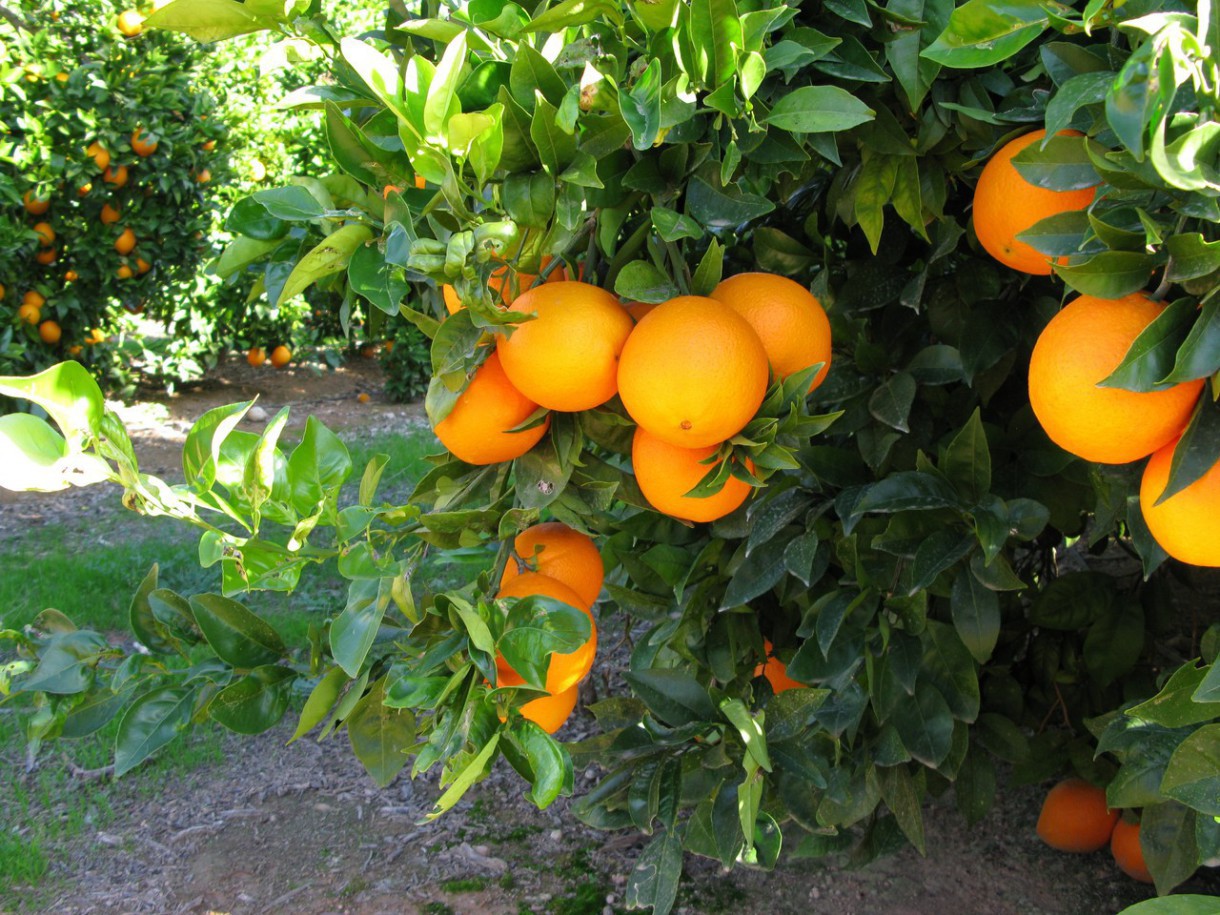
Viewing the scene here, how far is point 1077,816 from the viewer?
1928 millimetres

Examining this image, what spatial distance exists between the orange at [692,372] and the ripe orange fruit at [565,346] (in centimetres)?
2

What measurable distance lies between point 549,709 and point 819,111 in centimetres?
65

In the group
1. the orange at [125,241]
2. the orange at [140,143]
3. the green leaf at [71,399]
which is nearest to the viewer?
the green leaf at [71,399]

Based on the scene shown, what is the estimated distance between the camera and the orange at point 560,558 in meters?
1.13

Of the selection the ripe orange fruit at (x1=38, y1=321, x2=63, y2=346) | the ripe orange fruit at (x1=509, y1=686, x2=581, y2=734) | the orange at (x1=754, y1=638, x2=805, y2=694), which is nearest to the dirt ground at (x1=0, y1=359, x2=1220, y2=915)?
the orange at (x1=754, y1=638, x2=805, y2=694)

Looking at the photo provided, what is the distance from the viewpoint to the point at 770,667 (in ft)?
5.18

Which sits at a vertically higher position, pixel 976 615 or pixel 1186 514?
pixel 1186 514

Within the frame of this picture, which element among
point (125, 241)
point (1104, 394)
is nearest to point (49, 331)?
point (125, 241)

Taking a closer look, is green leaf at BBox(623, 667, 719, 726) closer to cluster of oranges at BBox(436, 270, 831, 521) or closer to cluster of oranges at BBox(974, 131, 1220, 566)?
cluster of oranges at BBox(436, 270, 831, 521)

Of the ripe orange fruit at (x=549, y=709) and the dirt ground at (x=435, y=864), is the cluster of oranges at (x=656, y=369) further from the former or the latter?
the dirt ground at (x=435, y=864)

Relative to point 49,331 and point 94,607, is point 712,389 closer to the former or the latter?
point 94,607

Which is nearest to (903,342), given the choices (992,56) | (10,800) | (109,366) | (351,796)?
(992,56)

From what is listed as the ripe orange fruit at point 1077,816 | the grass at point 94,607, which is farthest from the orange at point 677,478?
the ripe orange fruit at point 1077,816

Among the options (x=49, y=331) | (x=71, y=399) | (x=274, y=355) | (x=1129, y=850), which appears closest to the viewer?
(x=71, y=399)
